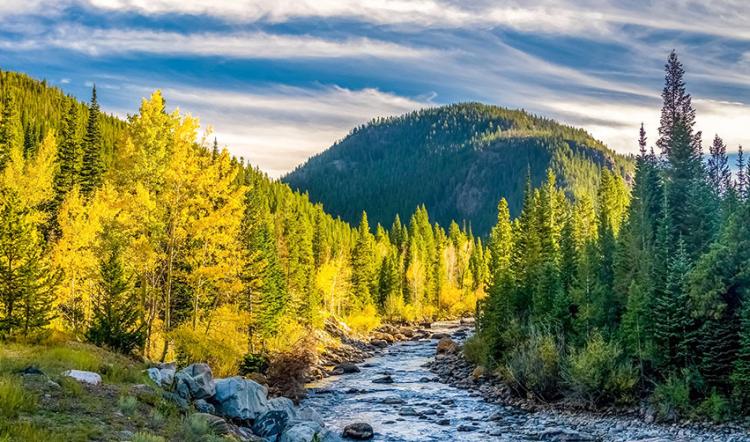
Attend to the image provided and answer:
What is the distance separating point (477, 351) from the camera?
52.4 metres

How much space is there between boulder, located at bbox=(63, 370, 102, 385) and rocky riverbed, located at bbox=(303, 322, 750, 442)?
1505cm

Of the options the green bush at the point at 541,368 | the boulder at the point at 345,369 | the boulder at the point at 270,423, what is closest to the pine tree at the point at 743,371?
the green bush at the point at 541,368

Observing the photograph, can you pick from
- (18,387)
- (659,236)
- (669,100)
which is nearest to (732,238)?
(659,236)

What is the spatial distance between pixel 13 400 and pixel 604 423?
2903 centimetres

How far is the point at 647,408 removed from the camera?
3259 cm

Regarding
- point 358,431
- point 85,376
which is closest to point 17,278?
point 85,376

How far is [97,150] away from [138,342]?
1712 inches

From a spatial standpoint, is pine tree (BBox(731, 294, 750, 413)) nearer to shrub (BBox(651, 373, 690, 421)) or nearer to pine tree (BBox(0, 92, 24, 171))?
shrub (BBox(651, 373, 690, 421))

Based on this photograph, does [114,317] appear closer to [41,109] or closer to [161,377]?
[161,377]

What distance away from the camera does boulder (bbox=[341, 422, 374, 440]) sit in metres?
30.0

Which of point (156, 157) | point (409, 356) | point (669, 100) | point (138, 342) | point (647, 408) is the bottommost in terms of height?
point (409, 356)

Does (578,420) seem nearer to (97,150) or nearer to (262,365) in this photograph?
(262,365)

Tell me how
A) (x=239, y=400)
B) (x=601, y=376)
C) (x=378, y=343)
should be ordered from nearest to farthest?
(x=239, y=400)
(x=601, y=376)
(x=378, y=343)

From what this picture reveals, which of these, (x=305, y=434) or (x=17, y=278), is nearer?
(x=305, y=434)
